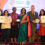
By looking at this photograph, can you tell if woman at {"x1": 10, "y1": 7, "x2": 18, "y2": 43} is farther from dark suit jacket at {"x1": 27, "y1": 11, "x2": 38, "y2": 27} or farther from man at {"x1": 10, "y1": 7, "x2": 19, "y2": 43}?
dark suit jacket at {"x1": 27, "y1": 11, "x2": 38, "y2": 27}

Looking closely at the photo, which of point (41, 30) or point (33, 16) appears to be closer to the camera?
point (41, 30)

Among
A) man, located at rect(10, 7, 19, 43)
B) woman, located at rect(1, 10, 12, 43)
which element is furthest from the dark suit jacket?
woman, located at rect(1, 10, 12, 43)

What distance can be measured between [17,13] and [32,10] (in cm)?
48

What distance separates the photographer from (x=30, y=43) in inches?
182

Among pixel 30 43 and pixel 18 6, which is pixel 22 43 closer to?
pixel 30 43

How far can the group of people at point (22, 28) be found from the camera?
184 inches

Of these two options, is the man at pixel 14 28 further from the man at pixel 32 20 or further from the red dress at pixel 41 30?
the red dress at pixel 41 30

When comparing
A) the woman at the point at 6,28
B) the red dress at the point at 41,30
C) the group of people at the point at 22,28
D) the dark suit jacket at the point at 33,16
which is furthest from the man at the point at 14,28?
the red dress at the point at 41,30

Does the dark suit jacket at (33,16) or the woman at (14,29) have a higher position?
the dark suit jacket at (33,16)

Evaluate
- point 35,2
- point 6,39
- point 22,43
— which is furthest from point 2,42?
point 35,2

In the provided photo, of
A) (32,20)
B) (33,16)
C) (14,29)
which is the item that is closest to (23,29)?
(14,29)

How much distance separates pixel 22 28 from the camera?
15.6ft

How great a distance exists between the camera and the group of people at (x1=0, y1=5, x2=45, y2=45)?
15.3 feet

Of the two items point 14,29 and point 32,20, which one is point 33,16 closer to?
point 32,20
